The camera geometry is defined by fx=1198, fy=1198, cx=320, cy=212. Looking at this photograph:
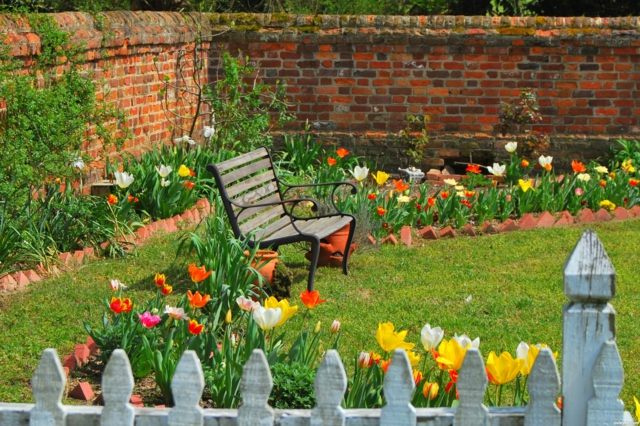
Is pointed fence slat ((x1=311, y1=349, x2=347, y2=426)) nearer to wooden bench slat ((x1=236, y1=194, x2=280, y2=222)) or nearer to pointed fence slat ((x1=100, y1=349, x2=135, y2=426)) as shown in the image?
pointed fence slat ((x1=100, y1=349, x2=135, y2=426))

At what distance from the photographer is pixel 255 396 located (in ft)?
10.0

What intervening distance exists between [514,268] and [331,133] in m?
4.43

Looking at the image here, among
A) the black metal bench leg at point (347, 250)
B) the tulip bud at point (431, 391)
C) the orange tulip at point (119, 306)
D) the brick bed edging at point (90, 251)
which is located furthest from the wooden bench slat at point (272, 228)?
the tulip bud at point (431, 391)

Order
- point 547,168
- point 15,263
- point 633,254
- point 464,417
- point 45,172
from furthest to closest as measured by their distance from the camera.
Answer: point 547,168
point 633,254
point 45,172
point 15,263
point 464,417

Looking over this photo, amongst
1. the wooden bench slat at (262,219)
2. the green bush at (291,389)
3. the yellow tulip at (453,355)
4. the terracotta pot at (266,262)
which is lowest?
the green bush at (291,389)

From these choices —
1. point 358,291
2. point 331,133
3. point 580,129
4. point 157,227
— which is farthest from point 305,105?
point 358,291

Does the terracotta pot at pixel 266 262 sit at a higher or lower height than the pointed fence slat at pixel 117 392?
higher

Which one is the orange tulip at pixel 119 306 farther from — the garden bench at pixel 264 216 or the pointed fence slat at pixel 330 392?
the garden bench at pixel 264 216

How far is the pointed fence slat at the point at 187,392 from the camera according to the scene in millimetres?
3014

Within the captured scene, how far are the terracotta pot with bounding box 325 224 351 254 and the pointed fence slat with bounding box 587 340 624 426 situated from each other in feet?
16.2

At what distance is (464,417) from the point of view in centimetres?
307

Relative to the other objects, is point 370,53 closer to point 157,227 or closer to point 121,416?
point 157,227

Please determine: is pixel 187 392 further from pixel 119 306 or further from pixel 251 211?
pixel 251 211

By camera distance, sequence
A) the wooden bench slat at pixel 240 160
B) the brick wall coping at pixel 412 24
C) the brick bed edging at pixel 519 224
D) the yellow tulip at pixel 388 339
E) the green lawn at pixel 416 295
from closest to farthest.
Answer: the yellow tulip at pixel 388 339 < the green lawn at pixel 416 295 < the wooden bench slat at pixel 240 160 < the brick bed edging at pixel 519 224 < the brick wall coping at pixel 412 24
